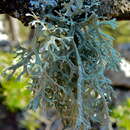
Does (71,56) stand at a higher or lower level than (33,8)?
lower

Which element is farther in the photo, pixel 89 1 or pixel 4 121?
pixel 4 121

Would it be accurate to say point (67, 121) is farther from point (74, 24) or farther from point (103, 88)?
point (74, 24)

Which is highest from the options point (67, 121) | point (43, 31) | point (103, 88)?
point (43, 31)

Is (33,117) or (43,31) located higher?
(43,31)

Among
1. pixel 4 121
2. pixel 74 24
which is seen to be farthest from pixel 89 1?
pixel 4 121
